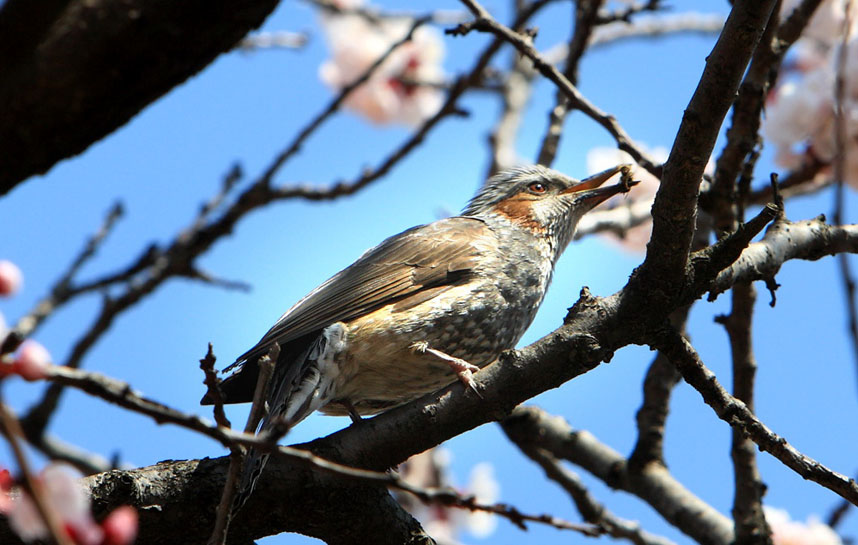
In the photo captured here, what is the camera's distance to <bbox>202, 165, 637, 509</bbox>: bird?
4.00 meters

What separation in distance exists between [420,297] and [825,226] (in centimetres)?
177

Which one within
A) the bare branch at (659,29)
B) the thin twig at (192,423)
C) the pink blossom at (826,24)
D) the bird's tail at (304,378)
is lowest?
the thin twig at (192,423)

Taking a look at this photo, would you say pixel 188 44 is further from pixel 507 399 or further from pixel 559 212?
pixel 559 212

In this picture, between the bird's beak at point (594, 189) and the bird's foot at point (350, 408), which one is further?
the bird's beak at point (594, 189)

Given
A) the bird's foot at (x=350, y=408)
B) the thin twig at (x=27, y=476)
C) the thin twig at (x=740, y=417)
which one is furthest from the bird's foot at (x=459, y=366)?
the thin twig at (x=27, y=476)

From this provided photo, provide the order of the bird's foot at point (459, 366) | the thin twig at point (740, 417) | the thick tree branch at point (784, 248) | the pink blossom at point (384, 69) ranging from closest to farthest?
1. the thin twig at point (740, 417)
2. the bird's foot at point (459, 366)
3. the thick tree branch at point (784, 248)
4. the pink blossom at point (384, 69)

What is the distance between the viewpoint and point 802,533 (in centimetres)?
475

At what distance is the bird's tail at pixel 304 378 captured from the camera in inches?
150

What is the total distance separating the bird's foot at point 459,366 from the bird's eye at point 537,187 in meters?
1.58

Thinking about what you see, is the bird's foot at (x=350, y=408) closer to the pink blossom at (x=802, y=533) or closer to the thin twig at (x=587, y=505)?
the thin twig at (x=587, y=505)

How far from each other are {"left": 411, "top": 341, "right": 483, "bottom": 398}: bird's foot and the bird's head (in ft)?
4.24

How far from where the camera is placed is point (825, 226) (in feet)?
12.3

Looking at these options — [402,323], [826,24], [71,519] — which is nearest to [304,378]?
[402,323]

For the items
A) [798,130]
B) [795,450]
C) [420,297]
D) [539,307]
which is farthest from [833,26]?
[795,450]
